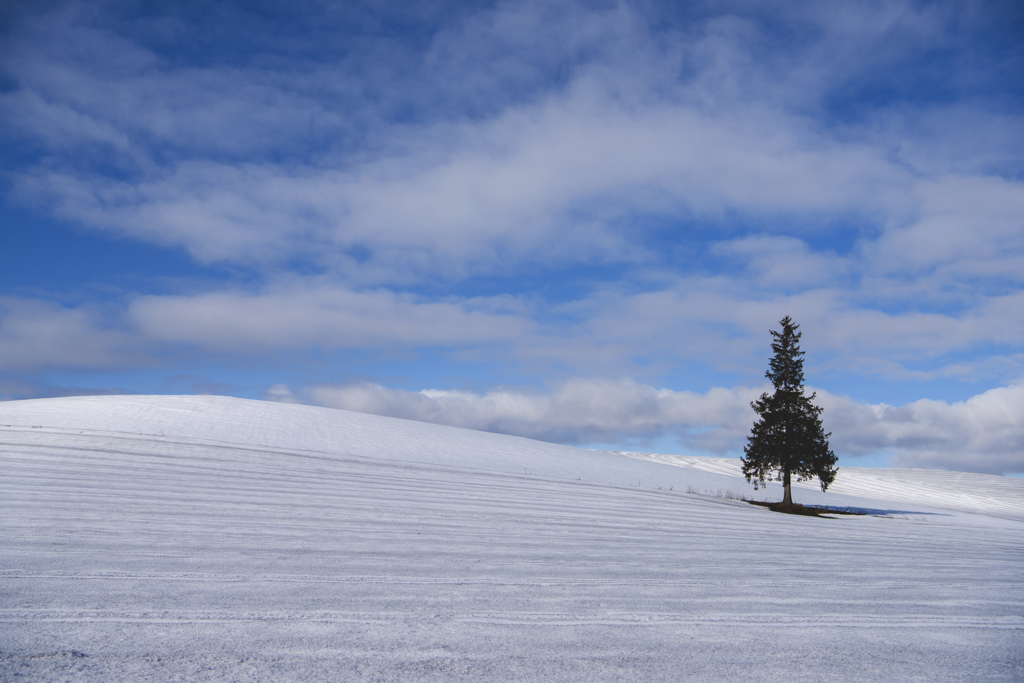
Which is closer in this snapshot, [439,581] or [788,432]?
[439,581]

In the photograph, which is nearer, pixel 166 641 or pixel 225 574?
pixel 166 641

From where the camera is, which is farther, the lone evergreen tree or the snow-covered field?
the lone evergreen tree

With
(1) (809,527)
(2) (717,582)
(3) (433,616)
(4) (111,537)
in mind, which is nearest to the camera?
(3) (433,616)

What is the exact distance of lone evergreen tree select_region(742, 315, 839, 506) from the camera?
22.2m

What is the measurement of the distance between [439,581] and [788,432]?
1978 cm

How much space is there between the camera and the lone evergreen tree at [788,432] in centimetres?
2216

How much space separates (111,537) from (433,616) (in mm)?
4887

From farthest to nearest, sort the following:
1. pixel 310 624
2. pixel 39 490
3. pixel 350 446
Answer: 1. pixel 350 446
2. pixel 39 490
3. pixel 310 624

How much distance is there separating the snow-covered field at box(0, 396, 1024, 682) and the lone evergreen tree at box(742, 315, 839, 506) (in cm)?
668

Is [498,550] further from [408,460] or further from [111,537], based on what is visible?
[408,460]

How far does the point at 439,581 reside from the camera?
6.27 meters

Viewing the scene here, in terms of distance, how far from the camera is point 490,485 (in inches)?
591

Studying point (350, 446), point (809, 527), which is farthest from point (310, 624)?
point (350, 446)

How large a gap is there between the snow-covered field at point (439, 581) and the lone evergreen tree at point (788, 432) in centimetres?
668
